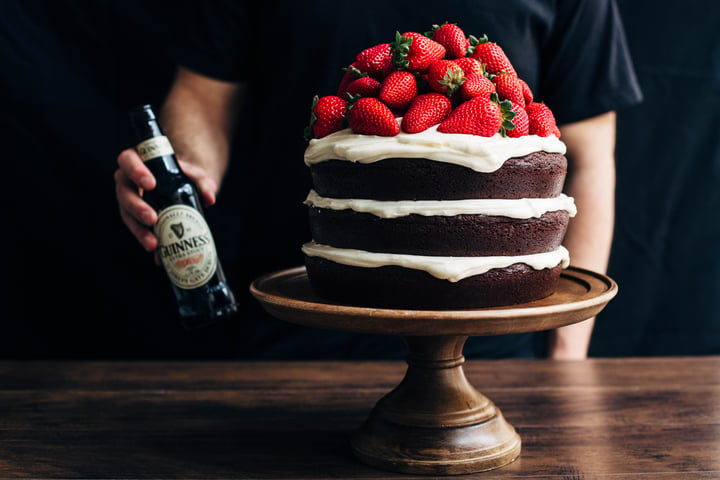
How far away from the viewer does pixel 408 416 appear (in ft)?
2.89

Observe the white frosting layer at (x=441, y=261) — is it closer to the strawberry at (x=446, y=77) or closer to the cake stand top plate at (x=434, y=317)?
the cake stand top plate at (x=434, y=317)

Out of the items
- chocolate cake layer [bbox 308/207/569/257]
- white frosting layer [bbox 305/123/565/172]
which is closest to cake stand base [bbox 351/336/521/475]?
chocolate cake layer [bbox 308/207/569/257]

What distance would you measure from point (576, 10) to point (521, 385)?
2.66 feet

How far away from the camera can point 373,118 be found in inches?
33.4

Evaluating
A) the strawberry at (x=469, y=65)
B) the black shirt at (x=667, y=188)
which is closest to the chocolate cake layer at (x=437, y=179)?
the strawberry at (x=469, y=65)

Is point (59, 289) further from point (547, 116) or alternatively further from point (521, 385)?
point (547, 116)

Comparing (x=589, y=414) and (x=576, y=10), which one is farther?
(x=576, y=10)

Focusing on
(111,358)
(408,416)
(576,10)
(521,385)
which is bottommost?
(111,358)

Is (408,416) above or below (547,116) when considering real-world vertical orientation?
below

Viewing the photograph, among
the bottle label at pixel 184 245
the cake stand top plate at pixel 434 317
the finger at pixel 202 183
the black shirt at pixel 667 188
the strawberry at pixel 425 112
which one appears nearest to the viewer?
the cake stand top plate at pixel 434 317

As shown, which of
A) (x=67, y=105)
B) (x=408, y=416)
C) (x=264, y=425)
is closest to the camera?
(x=408, y=416)

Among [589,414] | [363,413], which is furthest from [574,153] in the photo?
[363,413]

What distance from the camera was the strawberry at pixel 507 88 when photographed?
0.88m

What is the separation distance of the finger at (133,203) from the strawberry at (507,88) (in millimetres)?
593
